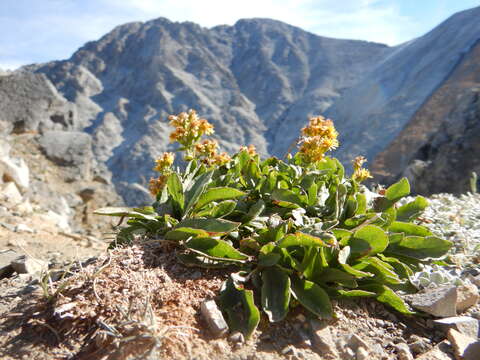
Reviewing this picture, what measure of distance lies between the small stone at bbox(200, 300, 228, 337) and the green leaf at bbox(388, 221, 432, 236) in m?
1.56

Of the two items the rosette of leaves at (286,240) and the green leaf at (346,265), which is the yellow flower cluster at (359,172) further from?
the green leaf at (346,265)

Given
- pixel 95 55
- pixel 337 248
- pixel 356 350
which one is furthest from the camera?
pixel 95 55

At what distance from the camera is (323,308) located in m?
2.25

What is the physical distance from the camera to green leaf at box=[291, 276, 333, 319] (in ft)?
7.33

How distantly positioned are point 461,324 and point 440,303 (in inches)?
6.1

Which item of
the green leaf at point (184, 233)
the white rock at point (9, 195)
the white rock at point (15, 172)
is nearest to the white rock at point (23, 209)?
the white rock at point (9, 195)

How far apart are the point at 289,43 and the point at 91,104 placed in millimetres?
50595

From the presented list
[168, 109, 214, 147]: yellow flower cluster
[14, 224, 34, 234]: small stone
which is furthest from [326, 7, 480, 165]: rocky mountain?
[168, 109, 214, 147]: yellow flower cluster

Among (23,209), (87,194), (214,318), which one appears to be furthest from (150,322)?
(87,194)

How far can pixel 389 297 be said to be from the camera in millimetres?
2459

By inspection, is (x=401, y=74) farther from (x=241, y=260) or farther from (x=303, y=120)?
(x=241, y=260)

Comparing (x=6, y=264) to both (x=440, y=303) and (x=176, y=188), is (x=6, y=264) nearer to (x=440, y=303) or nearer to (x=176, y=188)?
(x=176, y=188)

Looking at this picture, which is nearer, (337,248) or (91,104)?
(337,248)

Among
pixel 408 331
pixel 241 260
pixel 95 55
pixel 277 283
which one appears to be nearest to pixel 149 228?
pixel 241 260
